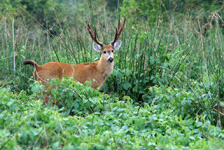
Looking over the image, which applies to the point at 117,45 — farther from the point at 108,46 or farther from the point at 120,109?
the point at 120,109

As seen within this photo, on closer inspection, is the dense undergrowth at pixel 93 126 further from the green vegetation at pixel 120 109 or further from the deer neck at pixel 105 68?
the deer neck at pixel 105 68

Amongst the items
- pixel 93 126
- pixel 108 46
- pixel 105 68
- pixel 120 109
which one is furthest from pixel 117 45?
pixel 93 126

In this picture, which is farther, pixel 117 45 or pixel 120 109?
pixel 117 45

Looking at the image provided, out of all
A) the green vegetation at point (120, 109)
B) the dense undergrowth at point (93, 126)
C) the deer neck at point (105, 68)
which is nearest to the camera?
the dense undergrowth at point (93, 126)

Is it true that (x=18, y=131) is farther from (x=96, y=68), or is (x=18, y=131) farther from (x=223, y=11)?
(x=223, y=11)

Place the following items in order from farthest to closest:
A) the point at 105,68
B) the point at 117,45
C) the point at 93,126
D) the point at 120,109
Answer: the point at 117,45 → the point at 105,68 → the point at 120,109 → the point at 93,126

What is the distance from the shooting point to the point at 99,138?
2891 millimetres

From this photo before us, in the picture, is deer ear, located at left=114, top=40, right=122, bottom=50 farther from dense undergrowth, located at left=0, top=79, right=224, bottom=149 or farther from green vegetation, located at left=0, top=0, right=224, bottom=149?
dense undergrowth, located at left=0, top=79, right=224, bottom=149

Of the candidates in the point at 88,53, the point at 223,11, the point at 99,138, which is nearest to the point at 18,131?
the point at 99,138

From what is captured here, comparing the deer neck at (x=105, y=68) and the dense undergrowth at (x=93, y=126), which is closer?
the dense undergrowth at (x=93, y=126)

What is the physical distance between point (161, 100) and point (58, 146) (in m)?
1.95

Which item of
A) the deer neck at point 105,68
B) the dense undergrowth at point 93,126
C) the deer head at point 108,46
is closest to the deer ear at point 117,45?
the deer head at point 108,46

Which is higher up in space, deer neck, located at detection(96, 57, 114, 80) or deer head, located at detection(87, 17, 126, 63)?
deer head, located at detection(87, 17, 126, 63)

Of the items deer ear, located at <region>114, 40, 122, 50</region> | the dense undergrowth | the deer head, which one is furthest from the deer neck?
the dense undergrowth
